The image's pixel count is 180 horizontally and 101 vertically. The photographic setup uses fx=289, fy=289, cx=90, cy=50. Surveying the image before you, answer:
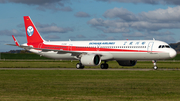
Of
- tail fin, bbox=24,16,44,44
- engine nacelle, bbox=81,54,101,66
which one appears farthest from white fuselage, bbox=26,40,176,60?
tail fin, bbox=24,16,44,44

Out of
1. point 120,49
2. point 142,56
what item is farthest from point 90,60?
point 142,56

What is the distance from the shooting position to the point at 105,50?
4628 centimetres

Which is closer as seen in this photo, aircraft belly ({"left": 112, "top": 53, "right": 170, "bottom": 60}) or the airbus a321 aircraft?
aircraft belly ({"left": 112, "top": 53, "right": 170, "bottom": 60})

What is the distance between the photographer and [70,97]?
49.8 ft

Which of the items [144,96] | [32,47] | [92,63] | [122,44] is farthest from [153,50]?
[144,96]

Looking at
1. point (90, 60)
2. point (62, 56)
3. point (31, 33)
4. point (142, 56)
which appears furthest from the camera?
→ point (31, 33)

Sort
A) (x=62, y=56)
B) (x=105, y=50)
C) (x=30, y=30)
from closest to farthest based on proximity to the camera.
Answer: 1. (x=105, y=50)
2. (x=62, y=56)
3. (x=30, y=30)

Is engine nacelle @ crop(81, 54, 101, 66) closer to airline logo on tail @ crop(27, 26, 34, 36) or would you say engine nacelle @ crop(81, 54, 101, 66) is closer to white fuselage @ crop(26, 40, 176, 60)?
white fuselage @ crop(26, 40, 176, 60)

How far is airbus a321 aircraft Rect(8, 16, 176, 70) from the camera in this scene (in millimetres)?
42412

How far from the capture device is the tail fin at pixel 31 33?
181 feet

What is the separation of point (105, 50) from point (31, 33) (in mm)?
17033

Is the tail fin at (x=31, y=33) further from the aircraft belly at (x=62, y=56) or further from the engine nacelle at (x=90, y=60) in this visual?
the engine nacelle at (x=90, y=60)

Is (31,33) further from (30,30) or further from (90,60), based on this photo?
(90,60)

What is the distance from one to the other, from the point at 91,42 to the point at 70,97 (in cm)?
3384
